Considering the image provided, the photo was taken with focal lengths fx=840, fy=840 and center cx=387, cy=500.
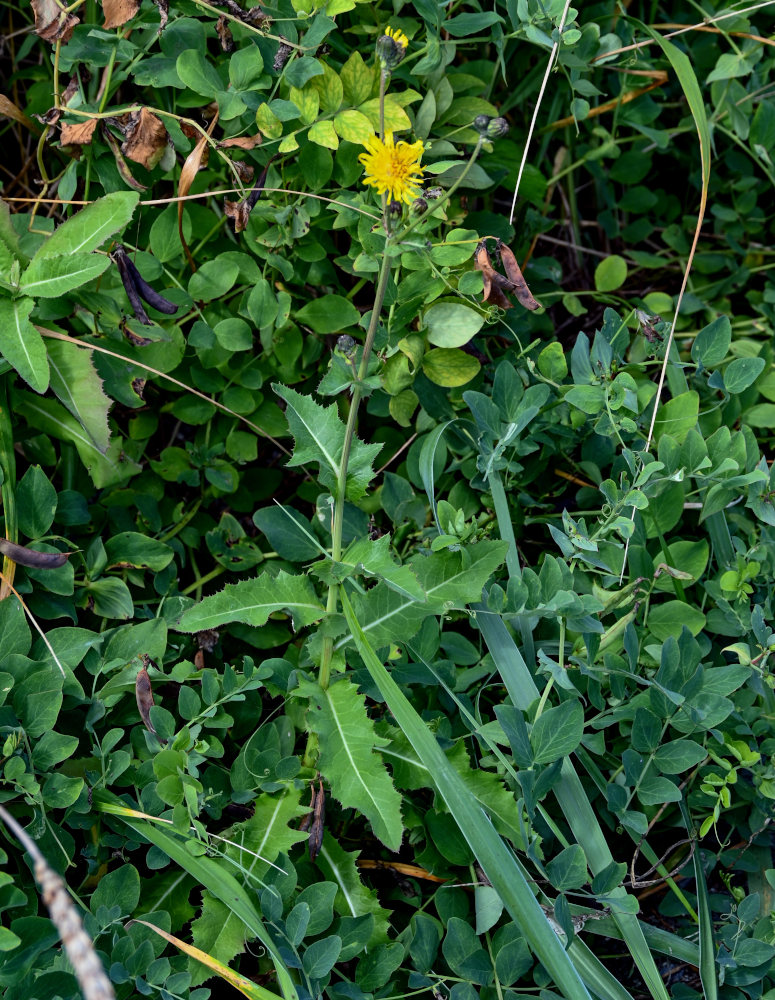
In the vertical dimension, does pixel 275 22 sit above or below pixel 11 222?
above

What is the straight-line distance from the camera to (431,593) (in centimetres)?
175

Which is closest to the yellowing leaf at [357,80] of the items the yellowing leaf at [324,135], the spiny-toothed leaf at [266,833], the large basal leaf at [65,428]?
the yellowing leaf at [324,135]

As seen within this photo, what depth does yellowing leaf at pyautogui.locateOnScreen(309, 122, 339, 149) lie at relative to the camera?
1.83m

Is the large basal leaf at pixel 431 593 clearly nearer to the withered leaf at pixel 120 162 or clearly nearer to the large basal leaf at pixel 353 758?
the large basal leaf at pixel 353 758

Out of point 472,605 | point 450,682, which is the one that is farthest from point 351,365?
point 450,682

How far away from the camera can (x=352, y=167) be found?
1.95 metres

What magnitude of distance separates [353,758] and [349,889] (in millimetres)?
330

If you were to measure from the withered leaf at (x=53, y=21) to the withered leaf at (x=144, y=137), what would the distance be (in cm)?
21

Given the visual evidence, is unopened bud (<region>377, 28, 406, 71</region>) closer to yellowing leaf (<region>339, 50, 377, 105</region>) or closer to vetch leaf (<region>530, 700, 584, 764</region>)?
yellowing leaf (<region>339, 50, 377, 105</region>)

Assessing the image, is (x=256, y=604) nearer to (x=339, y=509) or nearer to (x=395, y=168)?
(x=339, y=509)

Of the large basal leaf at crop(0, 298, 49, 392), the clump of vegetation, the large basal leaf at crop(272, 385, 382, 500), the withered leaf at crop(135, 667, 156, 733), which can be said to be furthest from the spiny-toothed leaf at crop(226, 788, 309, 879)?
the large basal leaf at crop(0, 298, 49, 392)

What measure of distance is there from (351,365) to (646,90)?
1.47 m

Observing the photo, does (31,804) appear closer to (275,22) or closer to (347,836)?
(347,836)

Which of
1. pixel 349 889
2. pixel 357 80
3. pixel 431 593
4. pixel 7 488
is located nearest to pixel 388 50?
pixel 357 80
